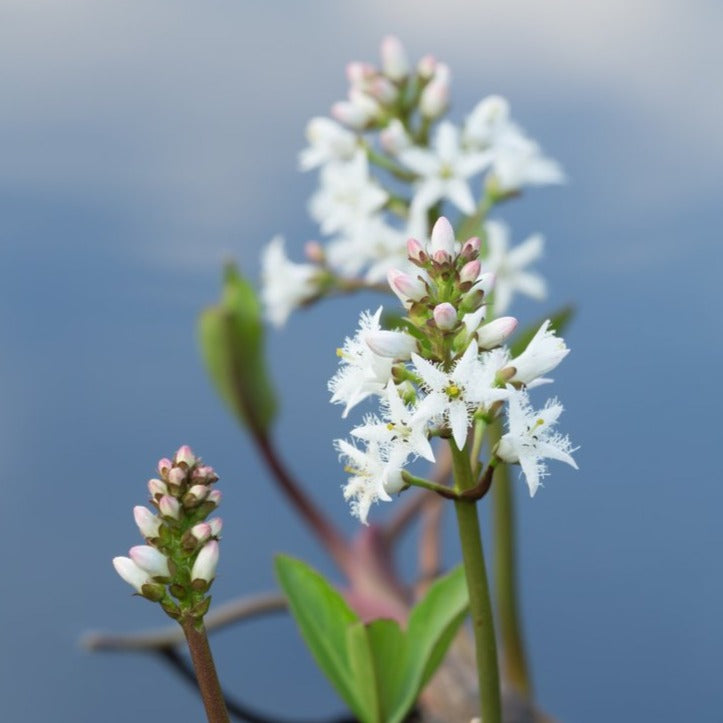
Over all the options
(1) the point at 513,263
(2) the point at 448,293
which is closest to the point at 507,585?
(1) the point at 513,263

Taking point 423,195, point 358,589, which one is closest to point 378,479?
point 423,195

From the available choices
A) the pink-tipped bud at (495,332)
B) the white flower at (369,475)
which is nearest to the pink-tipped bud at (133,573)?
the white flower at (369,475)

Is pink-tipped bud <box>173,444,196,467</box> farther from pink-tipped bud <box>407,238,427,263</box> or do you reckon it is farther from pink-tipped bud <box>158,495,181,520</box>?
pink-tipped bud <box>407,238,427,263</box>

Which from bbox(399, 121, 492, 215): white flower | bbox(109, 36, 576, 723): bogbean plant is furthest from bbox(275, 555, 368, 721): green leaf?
bbox(399, 121, 492, 215): white flower

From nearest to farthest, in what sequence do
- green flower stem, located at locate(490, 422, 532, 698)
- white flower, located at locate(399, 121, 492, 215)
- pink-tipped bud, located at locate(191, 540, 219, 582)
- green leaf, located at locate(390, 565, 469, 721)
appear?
1. pink-tipped bud, located at locate(191, 540, 219, 582)
2. green leaf, located at locate(390, 565, 469, 721)
3. white flower, located at locate(399, 121, 492, 215)
4. green flower stem, located at locate(490, 422, 532, 698)

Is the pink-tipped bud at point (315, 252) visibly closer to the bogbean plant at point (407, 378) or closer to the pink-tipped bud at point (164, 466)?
the bogbean plant at point (407, 378)

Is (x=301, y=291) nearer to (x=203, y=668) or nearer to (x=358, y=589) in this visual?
(x=358, y=589)
